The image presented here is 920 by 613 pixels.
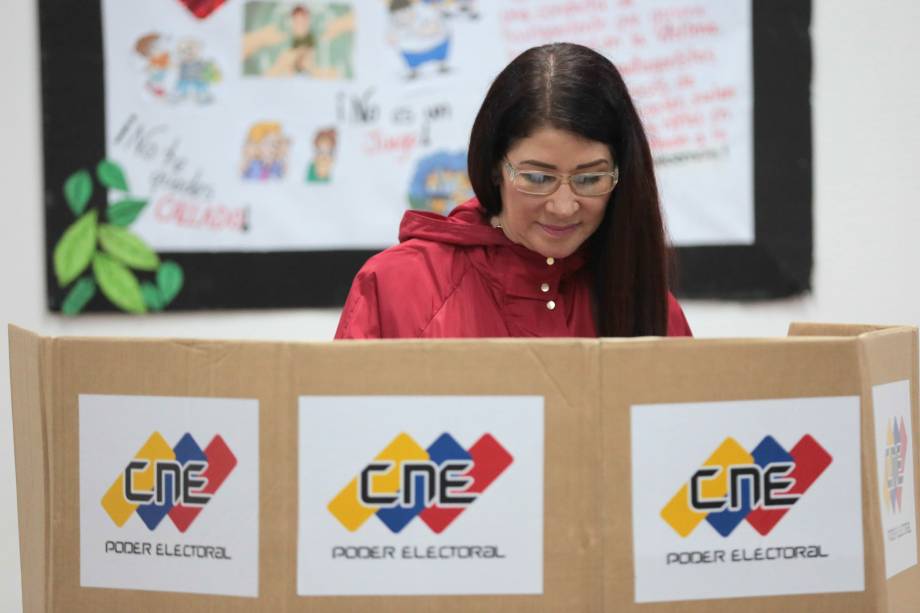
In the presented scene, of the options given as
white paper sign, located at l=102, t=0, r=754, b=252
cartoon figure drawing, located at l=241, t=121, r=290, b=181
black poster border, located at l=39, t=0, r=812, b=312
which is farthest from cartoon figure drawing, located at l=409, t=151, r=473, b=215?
cartoon figure drawing, located at l=241, t=121, r=290, b=181

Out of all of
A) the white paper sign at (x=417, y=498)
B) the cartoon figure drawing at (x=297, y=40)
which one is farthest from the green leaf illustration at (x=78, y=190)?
the white paper sign at (x=417, y=498)

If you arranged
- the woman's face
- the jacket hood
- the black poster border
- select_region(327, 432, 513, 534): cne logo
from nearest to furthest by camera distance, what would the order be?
select_region(327, 432, 513, 534): cne logo → the woman's face → the jacket hood → the black poster border

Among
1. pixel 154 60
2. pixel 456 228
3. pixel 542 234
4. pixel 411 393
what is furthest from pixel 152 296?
pixel 411 393

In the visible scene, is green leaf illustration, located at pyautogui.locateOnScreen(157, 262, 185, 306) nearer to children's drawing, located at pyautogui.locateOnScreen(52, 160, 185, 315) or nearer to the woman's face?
children's drawing, located at pyautogui.locateOnScreen(52, 160, 185, 315)

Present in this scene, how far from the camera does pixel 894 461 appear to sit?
0.89 meters

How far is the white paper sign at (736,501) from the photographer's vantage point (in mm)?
797

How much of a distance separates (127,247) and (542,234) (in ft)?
3.51

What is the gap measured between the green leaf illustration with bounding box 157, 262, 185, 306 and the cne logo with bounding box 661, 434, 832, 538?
142cm

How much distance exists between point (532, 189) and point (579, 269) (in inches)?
6.3

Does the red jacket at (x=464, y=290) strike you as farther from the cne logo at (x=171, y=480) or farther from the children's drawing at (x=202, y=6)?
the children's drawing at (x=202, y=6)

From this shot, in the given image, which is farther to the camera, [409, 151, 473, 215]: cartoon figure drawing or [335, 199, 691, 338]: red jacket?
[409, 151, 473, 215]: cartoon figure drawing

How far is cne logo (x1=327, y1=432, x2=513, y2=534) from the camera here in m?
0.79

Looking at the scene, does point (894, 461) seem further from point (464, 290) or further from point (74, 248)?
point (74, 248)

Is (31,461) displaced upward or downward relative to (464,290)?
downward
